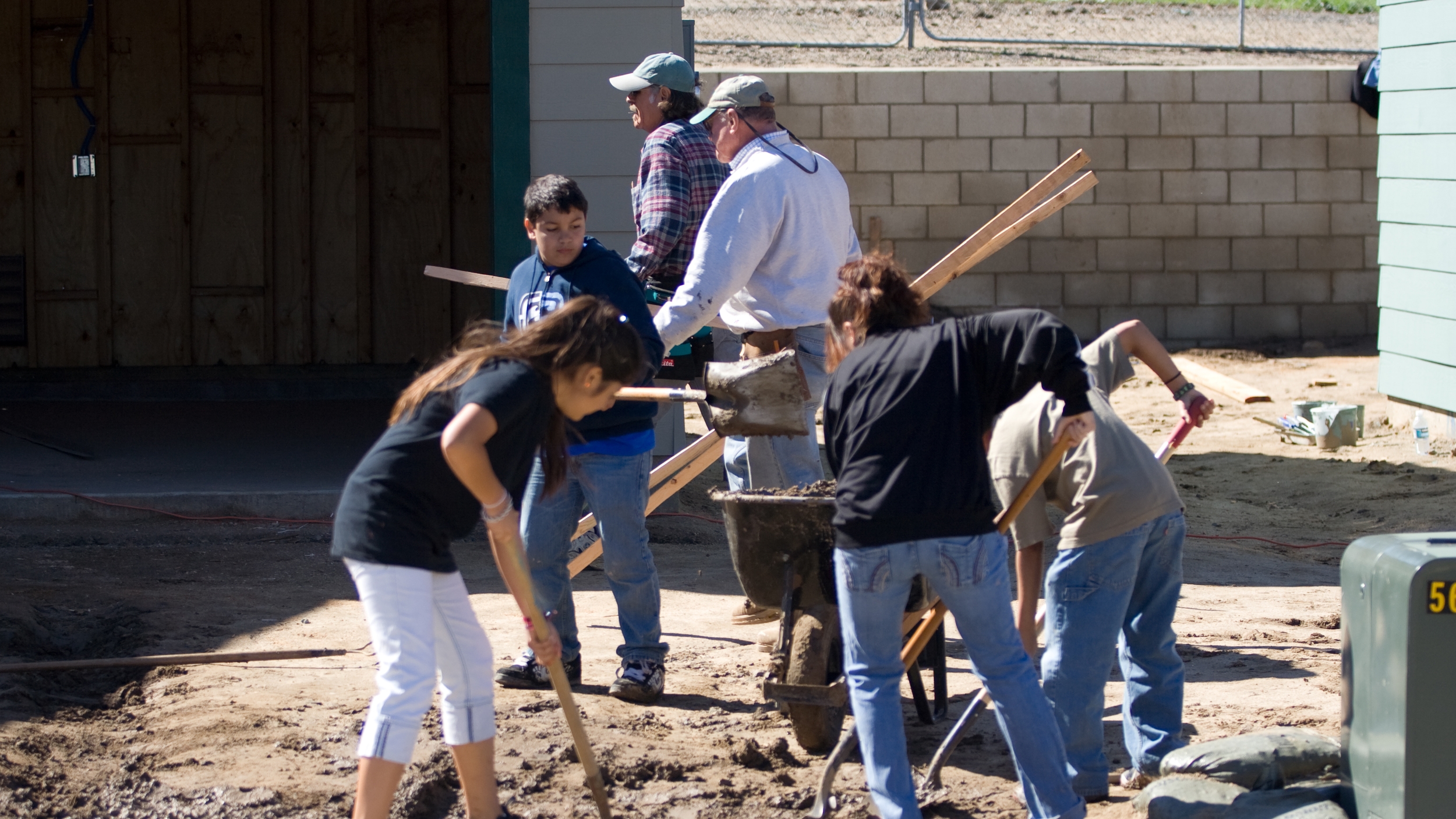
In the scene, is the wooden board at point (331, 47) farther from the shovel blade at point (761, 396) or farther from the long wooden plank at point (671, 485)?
the shovel blade at point (761, 396)

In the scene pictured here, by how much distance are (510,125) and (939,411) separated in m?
4.64

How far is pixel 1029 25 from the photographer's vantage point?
661 inches

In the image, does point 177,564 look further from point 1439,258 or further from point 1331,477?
point 1439,258

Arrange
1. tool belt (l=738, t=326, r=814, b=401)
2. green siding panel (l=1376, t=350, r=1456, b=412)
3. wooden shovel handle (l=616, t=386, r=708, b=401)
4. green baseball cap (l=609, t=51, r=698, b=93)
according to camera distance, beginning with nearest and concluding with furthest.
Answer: wooden shovel handle (l=616, t=386, r=708, b=401)
tool belt (l=738, t=326, r=814, b=401)
green baseball cap (l=609, t=51, r=698, b=93)
green siding panel (l=1376, t=350, r=1456, b=412)

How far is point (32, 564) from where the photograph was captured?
6.18 meters

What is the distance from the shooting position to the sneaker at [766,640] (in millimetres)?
4848

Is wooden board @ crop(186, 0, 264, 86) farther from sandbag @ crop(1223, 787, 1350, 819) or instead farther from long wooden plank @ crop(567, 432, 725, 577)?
sandbag @ crop(1223, 787, 1350, 819)

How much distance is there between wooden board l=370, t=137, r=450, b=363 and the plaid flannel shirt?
505cm

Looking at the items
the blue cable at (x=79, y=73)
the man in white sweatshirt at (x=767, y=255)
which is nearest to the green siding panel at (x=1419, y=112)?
the man in white sweatshirt at (x=767, y=255)

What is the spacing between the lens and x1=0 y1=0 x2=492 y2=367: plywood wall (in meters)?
9.65

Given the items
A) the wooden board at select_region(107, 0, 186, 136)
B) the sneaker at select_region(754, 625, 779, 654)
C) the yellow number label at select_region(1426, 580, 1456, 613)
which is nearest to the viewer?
the yellow number label at select_region(1426, 580, 1456, 613)

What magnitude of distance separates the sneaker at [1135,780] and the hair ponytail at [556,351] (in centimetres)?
171

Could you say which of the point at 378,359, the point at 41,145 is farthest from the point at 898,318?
the point at 41,145

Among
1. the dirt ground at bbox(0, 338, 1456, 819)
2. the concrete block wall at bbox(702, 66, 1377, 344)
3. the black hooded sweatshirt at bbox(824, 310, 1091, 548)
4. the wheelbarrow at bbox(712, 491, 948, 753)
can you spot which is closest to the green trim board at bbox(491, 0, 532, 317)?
the dirt ground at bbox(0, 338, 1456, 819)
